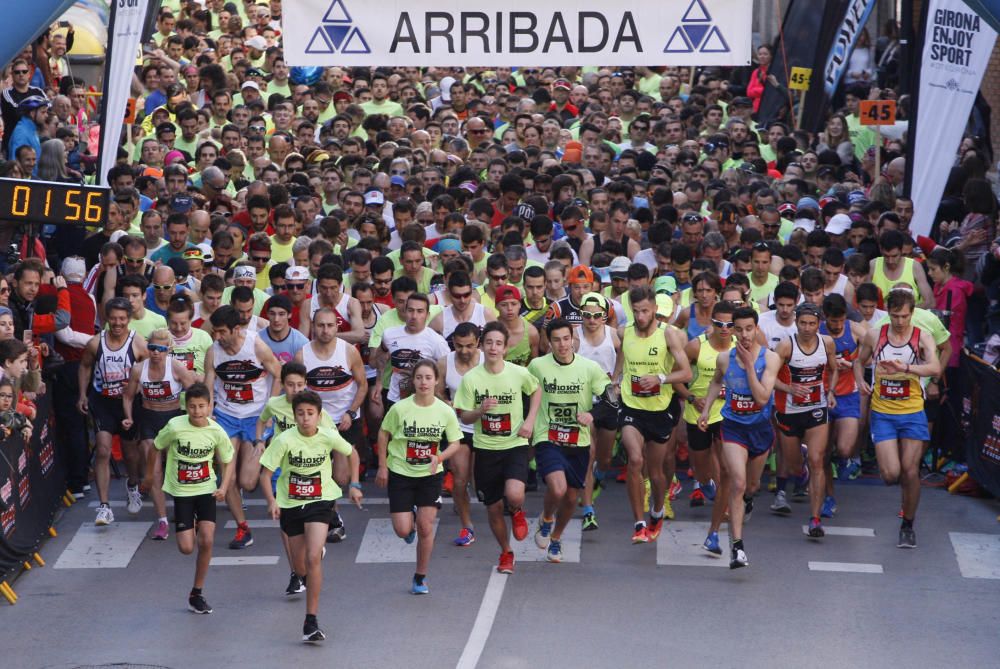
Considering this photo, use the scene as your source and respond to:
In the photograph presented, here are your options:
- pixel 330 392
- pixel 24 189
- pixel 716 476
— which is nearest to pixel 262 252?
pixel 330 392

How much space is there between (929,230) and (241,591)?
8425mm

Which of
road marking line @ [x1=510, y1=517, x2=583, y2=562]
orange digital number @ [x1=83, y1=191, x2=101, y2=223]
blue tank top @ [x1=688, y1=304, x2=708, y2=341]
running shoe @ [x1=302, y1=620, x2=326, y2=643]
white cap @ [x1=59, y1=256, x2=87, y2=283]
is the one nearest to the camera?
orange digital number @ [x1=83, y1=191, x2=101, y2=223]

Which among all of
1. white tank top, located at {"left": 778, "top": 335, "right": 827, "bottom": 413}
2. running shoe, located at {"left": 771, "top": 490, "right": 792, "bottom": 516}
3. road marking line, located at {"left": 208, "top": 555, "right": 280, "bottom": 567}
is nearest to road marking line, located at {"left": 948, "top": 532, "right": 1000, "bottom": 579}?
running shoe, located at {"left": 771, "top": 490, "right": 792, "bottom": 516}

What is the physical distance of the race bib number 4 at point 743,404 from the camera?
523 inches

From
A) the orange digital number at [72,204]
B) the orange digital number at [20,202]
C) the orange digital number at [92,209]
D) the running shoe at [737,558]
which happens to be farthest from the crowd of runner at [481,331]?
the orange digital number at [20,202]

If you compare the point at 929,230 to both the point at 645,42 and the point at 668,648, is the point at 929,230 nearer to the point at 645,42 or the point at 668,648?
the point at 645,42

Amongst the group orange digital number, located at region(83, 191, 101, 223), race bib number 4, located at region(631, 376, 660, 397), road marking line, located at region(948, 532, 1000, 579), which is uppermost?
orange digital number, located at region(83, 191, 101, 223)

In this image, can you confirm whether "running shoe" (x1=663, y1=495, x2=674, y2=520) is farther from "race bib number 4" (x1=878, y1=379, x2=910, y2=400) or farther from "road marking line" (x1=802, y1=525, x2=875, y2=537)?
"race bib number 4" (x1=878, y1=379, x2=910, y2=400)

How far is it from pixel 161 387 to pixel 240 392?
69 centimetres

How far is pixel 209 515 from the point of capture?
486 inches

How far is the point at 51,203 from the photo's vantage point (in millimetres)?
10633

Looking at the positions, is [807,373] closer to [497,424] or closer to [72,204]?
[497,424]

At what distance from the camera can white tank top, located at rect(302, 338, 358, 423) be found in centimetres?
1414

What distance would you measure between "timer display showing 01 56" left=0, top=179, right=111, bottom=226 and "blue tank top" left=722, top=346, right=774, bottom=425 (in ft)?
16.5
